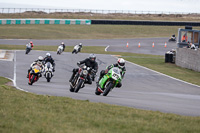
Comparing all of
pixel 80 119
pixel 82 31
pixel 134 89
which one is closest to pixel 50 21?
pixel 82 31

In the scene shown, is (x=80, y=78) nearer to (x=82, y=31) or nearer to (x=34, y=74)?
(x=34, y=74)

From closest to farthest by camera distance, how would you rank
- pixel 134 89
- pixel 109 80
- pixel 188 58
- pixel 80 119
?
pixel 80 119 → pixel 109 80 → pixel 134 89 → pixel 188 58

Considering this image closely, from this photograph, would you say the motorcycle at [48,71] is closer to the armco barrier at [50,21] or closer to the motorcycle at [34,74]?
the motorcycle at [34,74]

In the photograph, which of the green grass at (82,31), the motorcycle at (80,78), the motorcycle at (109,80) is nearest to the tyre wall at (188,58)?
the motorcycle at (80,78)

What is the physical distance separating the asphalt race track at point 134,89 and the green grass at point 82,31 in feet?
108

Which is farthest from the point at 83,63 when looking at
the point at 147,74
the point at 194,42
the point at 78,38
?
the point at 78,38

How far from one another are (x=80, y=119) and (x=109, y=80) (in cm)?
551

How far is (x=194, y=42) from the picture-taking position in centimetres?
3331

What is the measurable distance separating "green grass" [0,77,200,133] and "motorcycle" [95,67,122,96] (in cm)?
289

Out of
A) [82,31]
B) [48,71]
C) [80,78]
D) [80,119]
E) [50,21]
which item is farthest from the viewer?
[50,21]

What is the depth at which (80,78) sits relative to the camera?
47.7 feet

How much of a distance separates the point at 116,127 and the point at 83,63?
7.57 metres

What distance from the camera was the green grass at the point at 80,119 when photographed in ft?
24.3

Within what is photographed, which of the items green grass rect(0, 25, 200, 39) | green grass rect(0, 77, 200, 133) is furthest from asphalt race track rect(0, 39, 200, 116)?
green grass rect(0, 25, 200, 39)
